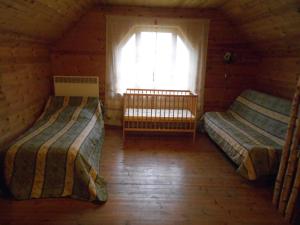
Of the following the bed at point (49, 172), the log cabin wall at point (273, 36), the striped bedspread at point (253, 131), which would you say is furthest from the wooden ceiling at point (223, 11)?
the bed at point (49, 172)

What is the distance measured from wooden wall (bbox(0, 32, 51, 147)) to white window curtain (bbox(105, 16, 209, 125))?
3.93ft

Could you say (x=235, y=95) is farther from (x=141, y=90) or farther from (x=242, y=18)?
(x=141, y=90)

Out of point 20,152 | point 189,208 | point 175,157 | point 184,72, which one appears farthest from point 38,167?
point 184,72

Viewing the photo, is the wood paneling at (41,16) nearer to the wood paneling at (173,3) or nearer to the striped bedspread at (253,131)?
the wood paneling at (173,3)

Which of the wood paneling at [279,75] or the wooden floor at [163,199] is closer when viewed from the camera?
the wooden floor at [163,199]

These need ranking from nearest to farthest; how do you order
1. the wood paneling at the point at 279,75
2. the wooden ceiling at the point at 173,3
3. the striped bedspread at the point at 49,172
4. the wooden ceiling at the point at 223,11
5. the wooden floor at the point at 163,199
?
the wooden floor at the point at 163,199 → the striped bedspread at the point at 49,172 → the wooden ceiling at the point at 223,11 → the wood paneling at the point at 279,75 → the wooden ceiling at the point at 173,3

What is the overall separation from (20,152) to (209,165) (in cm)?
228

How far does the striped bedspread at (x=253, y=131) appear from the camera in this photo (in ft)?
8.35

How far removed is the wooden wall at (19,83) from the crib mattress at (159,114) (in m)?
1.46

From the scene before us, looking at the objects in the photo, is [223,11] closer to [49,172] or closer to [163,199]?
[163,199]

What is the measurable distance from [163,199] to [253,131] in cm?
179

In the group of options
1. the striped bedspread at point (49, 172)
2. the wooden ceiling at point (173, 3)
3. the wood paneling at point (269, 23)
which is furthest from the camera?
the wooden ceiling at point (173, 3)

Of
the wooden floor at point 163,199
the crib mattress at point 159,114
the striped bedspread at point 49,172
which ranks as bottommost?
the wooden floor at point 163,199

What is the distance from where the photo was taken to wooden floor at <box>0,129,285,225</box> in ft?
6.57
